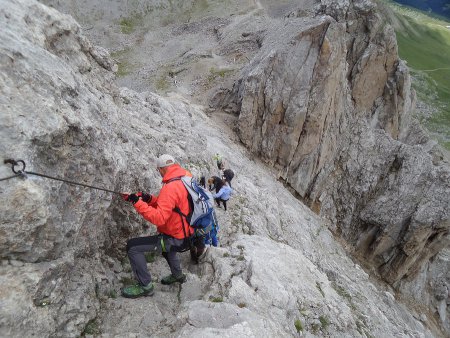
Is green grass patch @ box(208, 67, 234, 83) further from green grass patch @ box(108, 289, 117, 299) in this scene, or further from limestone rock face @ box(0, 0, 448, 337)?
green grass patch @ box(108, 289, 117, 299)

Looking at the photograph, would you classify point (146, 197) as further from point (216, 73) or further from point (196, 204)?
point (216, 73)

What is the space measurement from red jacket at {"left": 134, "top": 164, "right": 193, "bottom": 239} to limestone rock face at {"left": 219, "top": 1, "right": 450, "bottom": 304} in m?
28.3

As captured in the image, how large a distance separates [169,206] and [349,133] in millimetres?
38744

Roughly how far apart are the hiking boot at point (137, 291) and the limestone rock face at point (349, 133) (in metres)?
28.7

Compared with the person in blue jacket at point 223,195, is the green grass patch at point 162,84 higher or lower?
lower

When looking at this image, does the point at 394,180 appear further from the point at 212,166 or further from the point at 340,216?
the point at 212,166

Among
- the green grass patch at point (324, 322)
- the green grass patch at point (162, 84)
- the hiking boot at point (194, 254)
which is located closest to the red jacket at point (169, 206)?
the hiking boot at point (194, 254)

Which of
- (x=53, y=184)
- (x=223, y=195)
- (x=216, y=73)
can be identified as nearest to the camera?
(x=53, y=184)

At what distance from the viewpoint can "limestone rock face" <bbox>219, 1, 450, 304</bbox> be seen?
119ft

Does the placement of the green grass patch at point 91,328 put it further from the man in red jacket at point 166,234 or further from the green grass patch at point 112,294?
the man in red jacket at point 166,234

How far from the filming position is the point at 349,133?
144 ft

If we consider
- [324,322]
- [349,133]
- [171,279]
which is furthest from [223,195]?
[349,133]

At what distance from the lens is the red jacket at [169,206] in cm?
907

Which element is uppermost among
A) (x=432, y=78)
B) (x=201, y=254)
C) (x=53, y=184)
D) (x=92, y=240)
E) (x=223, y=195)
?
(x=432, y=78)
